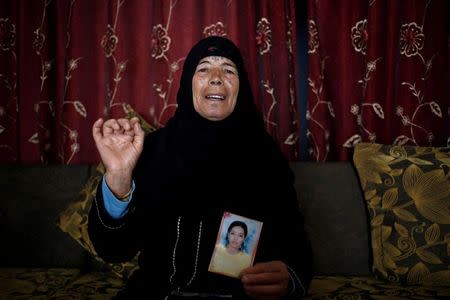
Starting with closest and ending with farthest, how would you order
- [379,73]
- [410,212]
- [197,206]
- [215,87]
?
[197,206], [215,87], [410,212], [379,73]

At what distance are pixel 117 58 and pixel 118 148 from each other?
0.96 meters

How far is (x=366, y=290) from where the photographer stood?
50.3 inches

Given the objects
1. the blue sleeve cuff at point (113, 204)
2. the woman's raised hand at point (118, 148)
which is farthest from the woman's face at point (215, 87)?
the blue sleeve cuff at point (113, 204)

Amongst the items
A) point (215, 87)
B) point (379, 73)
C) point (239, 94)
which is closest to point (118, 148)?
point (215, 87)

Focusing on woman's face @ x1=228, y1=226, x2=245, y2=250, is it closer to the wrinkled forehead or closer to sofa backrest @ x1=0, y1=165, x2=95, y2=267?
the wrinkled forehead

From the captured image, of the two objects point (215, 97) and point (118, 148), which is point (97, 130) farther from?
point (215, 97)

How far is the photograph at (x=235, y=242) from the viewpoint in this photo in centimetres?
105

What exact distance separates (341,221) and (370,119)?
2.01ft

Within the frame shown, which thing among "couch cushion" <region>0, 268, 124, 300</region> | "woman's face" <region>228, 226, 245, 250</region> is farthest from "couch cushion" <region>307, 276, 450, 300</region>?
"couch cushion" <region>0, 268, 124, 300</region>

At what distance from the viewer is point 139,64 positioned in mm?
1810

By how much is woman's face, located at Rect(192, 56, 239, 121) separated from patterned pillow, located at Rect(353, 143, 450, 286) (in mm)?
661

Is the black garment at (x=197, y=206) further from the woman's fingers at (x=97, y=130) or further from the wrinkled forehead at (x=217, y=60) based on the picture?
the woman's fingers at (x=97, y=130)

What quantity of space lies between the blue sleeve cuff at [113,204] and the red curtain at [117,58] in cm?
86

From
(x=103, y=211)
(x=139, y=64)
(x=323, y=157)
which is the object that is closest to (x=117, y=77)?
(x=139, y=64)
